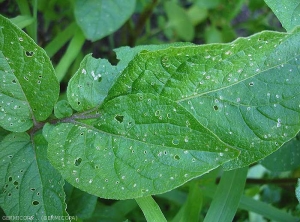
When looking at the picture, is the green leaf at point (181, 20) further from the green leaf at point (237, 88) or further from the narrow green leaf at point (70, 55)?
the green leaf at point (237, 88)

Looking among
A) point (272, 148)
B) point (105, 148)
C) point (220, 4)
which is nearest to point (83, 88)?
point (105, 148)

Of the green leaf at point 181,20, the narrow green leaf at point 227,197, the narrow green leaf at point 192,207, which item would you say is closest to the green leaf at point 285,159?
the narrow green leaf at point 227,197

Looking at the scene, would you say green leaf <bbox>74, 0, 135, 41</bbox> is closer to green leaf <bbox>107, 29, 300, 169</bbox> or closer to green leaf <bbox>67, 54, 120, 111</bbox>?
green leaf <bbox>67, 54, 120, 111</bbox>

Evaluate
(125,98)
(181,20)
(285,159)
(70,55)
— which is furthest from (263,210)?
(181,20)

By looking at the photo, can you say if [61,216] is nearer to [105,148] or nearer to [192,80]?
[105,148]

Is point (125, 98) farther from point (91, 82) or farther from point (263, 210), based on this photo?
point (263, 210)

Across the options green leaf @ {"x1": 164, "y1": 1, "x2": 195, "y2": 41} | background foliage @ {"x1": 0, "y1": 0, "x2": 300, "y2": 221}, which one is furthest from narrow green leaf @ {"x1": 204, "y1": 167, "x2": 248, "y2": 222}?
green leaf @ {"x1": 164, "y1": 1, "x2": 195, "y2": 41}
